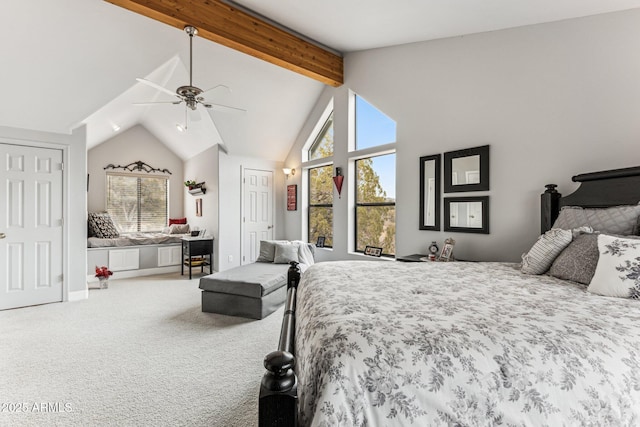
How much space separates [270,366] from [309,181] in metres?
5.47

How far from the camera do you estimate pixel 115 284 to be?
522cm

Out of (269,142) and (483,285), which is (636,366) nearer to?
(483,285)

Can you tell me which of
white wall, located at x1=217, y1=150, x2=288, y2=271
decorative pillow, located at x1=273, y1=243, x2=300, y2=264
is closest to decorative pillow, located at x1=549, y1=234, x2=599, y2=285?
decorative pillow, located at x1=273, y1=243, x2=300, y2=264

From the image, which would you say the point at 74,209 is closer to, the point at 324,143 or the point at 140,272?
the point at 140,272

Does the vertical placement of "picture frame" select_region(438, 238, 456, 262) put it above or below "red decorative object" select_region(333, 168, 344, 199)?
below

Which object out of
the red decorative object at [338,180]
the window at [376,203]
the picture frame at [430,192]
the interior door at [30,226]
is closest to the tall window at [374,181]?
the window at [376,203]

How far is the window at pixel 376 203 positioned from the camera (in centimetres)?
457

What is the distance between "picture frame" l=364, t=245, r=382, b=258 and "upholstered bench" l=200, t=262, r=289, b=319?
4.89 feet

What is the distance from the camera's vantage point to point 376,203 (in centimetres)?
477

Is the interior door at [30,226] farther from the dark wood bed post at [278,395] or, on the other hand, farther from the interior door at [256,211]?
the dark wood bed post at [278,395]

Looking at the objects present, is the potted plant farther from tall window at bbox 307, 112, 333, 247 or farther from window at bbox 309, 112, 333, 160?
window at bbox 309, 112, 333, 160

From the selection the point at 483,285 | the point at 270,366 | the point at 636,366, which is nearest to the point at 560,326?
the point at 636,366

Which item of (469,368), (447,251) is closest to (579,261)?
(469,368)

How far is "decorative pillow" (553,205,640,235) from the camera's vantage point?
2.07 metres
